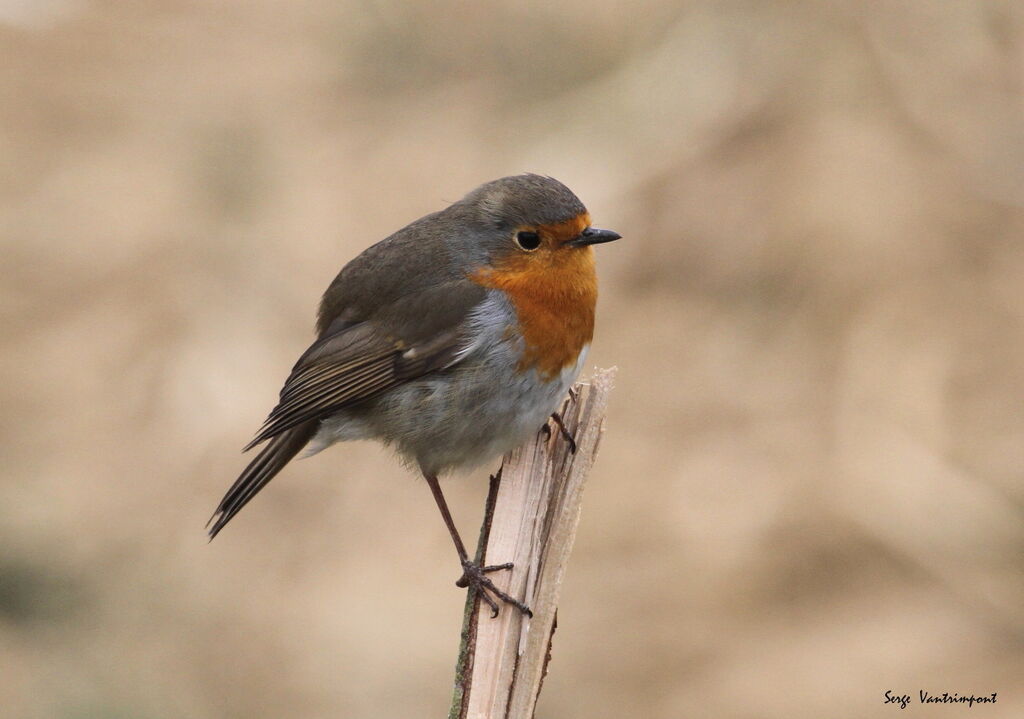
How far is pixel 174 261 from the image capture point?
308 inches

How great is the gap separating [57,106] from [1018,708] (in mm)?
6812

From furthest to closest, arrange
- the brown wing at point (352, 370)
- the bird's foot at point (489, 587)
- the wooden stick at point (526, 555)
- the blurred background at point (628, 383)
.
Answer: the blurred background at point (628, 383) → the brown wing at point (352, 370) → the bird's foot at point (489, 587) → the wooden stick at point (526, 555)

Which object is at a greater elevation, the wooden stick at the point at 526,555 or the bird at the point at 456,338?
the bird at the point at 456,338

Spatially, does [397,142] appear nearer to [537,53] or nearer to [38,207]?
[537,53]

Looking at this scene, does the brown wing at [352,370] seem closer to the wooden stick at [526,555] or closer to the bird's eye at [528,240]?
the bird's eye at [528,240]

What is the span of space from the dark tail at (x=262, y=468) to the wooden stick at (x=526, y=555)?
794mm

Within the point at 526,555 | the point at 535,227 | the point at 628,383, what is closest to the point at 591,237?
the point at 535,227

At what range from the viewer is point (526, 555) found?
3488 millimetres

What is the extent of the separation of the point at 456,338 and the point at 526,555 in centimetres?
87

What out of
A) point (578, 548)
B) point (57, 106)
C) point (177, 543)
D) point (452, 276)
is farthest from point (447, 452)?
point (57, 106)

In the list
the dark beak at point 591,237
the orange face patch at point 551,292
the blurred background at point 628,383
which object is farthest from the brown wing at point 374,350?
the blurred background at point 628,383

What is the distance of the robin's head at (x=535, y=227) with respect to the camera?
4.13 meters

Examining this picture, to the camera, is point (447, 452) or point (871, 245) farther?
point (871, 245)

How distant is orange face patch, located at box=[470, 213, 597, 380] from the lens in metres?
4.04
